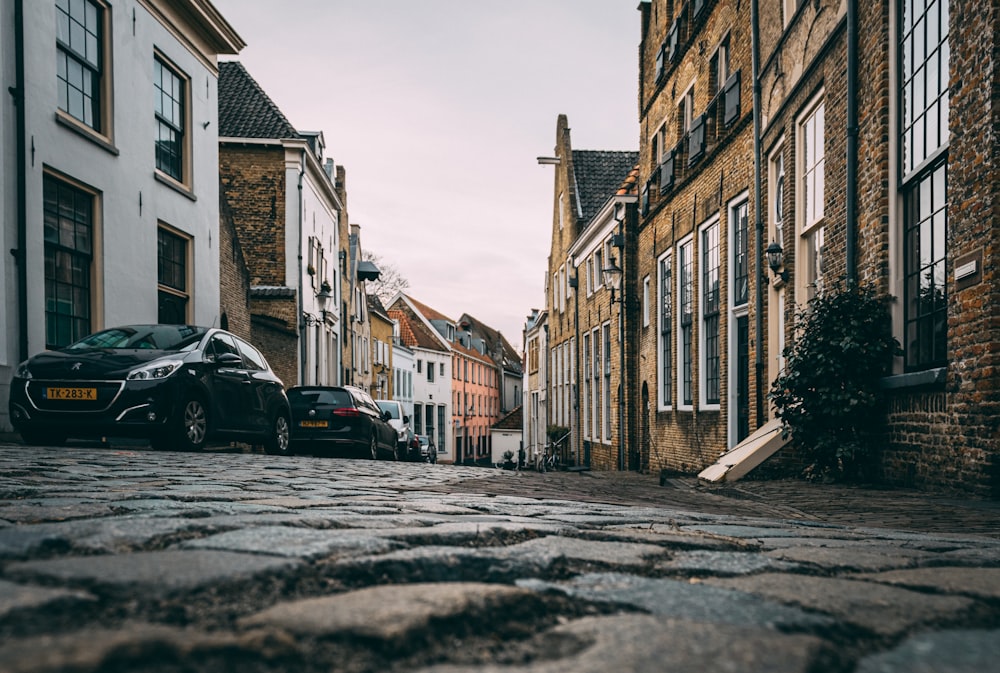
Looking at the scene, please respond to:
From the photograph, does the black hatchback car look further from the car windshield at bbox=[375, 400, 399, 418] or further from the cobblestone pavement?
the car windshield at bbox=[375, 400, 399, 418]

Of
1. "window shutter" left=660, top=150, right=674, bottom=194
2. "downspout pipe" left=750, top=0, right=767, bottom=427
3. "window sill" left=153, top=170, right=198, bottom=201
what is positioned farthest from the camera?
"window shutter" left=660, top=150, right=674, bottom=194

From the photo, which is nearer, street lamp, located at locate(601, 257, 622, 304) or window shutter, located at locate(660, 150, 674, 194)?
window shutter, located at locate(660, 150, 674, 194)

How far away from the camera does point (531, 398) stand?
49531mm

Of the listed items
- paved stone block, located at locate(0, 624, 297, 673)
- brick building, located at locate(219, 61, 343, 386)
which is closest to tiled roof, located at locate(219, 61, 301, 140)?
brick building, located at locate(219, 61, 343, 386)

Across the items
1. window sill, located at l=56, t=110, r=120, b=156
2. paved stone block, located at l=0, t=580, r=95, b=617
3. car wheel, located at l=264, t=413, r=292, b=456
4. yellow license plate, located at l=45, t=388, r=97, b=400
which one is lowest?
car wheel, located at l=264, t=413, r=292, b=456

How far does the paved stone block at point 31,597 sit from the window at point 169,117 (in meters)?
14.8

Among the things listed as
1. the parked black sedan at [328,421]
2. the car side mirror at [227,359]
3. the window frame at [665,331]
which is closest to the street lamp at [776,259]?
the window frame at [665,331]

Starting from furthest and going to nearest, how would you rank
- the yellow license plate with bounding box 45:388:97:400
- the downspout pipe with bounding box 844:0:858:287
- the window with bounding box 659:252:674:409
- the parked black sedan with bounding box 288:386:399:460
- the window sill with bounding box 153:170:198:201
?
1. the window with bounding box 659:252:674:409
2. the parked black sedan with bounding box 288:386:399:460
3. the window sill with bounding box 153:170:198:201
4. the yellow license plate with bounding box 45:388:97:400
5. the downspout pipe with bounding box 844:0:858:287

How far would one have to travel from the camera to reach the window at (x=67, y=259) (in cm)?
1191

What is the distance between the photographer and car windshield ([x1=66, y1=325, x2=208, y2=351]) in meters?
10.5

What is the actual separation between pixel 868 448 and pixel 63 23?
1187 centimetres

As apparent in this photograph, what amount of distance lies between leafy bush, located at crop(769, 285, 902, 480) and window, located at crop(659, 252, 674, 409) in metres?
9.40

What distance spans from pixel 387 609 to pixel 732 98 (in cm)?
1445

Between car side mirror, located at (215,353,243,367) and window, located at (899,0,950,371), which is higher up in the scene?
window, located at (899,0,950,371)
